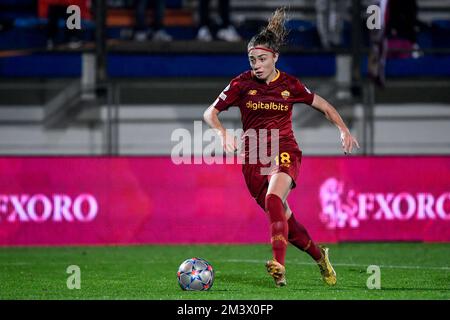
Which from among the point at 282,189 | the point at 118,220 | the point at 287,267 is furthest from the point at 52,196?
the point at 282,189

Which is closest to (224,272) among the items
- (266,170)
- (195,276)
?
(266,170)

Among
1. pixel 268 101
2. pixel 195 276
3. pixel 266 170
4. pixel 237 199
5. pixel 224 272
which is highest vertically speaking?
pixel 268 101

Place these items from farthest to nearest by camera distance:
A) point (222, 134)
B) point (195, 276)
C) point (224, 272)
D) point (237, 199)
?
1. point (237, 199)
2. point (224, 272)
3. point (222, 134)
4. point (195, 276)

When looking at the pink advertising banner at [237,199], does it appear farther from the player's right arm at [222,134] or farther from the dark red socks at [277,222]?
the dark red socks at [277,222]

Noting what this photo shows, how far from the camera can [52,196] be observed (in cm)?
1616

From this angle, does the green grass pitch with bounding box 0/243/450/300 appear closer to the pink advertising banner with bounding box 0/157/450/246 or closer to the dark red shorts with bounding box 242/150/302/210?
the pink advertising banner with bounding box 0/157/450/246

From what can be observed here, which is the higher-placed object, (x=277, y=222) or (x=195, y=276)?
(x=277, y=222)

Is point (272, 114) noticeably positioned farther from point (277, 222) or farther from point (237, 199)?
point (237, 199)

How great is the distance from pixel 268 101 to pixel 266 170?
0.64 metres

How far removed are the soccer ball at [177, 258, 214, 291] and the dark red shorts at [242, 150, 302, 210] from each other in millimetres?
1031

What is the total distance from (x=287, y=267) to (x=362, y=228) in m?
4.24

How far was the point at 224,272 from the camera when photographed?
11859mm

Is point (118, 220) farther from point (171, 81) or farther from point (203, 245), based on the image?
point (171, 81)

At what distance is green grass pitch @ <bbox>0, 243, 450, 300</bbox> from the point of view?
9.43 metres
